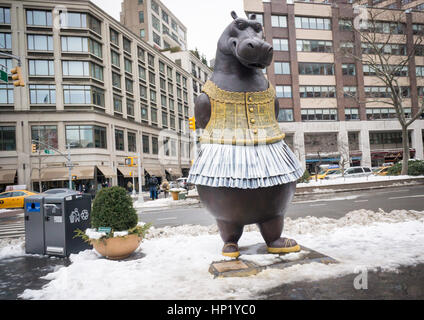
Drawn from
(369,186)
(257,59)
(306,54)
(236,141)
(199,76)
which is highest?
(199,76)

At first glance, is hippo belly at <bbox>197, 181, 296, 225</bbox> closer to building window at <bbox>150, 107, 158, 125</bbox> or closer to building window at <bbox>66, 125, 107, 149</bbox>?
building window at <bbox>66, 125, 107, 149</bbox>

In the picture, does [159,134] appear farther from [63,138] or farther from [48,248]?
[48,248]

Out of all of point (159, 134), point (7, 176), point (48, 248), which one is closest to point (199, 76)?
point (159, 134)

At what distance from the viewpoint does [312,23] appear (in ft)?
108

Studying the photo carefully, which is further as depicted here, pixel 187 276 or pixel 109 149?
pixel 109 149

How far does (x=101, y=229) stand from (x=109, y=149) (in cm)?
2737

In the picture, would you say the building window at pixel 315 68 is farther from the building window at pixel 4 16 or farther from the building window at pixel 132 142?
the building window at pixel 4 16

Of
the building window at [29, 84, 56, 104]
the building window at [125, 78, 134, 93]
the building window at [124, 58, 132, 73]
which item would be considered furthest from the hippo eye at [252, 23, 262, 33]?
the building window at [124, 58, 132, 73]

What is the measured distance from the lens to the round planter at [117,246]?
4.20 m

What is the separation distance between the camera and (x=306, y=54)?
106 feet

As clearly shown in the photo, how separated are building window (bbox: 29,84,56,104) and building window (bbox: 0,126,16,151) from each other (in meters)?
3.05

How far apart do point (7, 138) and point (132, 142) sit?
11799mm
